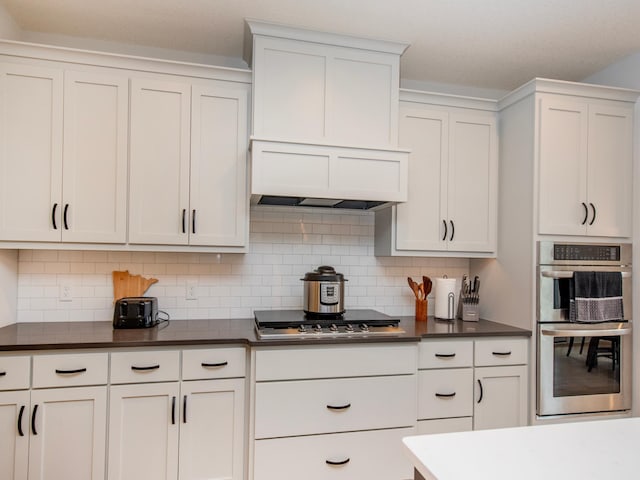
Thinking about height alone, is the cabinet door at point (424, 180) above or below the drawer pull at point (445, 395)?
above

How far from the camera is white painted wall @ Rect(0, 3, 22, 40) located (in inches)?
94.0

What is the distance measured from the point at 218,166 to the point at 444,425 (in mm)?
2060

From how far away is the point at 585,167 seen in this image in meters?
2.79

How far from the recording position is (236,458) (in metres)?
2.30

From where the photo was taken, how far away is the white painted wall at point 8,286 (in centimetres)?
244

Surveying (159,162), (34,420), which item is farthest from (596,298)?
(34,420)

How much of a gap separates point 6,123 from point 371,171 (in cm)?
204

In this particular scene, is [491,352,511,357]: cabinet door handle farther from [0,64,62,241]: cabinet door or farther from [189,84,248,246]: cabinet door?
[0,64,62,241]: cabinet door

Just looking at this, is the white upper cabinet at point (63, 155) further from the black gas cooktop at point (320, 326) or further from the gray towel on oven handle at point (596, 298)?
the gray towel on oven handle at point (596, 298)

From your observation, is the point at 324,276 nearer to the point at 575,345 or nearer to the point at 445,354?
the point at 445,354

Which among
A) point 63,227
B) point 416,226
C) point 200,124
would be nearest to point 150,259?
point 63,227

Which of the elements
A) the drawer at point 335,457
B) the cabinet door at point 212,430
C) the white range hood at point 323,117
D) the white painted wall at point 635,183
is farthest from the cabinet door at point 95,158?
the white painted wall at point 635,183

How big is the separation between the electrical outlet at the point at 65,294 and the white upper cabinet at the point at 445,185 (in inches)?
79.9

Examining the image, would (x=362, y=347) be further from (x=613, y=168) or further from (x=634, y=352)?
(x=613, y=168)
